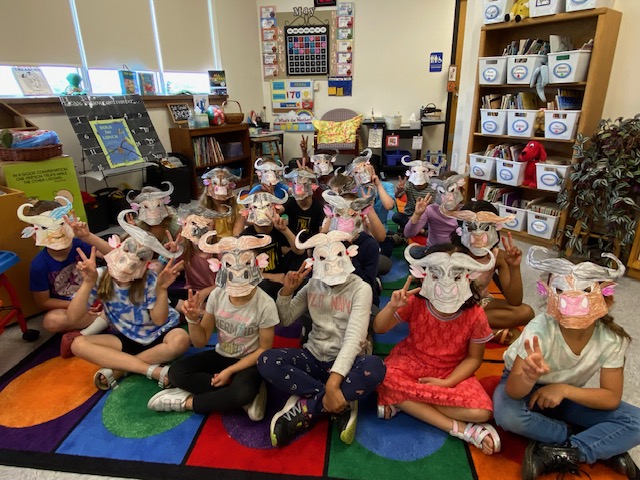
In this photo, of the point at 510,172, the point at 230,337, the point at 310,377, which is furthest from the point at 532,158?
the point at 230,337

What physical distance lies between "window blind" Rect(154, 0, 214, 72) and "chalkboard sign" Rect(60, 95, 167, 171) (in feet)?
3.22

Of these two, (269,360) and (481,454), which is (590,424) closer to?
(481,454)

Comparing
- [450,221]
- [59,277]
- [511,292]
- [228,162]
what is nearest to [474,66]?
[450,221]

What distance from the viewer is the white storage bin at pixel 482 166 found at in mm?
3947

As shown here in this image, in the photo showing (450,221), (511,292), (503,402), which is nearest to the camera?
(503,402)

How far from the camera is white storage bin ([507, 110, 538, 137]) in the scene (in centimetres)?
359

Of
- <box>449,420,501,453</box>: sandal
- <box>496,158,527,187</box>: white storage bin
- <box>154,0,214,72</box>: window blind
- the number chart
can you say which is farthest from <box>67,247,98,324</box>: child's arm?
the number chart

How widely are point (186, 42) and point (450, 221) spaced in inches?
178

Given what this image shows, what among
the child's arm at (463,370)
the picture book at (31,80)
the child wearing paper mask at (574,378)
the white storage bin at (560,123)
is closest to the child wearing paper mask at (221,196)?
the child's arm at (463,370)

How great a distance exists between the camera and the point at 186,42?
18.0 feet

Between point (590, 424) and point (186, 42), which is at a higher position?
point (186, 42)

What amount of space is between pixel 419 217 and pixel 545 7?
83.9 inches

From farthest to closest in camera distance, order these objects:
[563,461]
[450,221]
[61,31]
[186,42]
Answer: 1. [186,42]
2. [61,31]
3. [450,221]
4. [563,461]

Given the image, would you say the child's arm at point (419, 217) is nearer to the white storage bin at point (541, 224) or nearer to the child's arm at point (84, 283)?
the white storage bin at point (541, 224)
